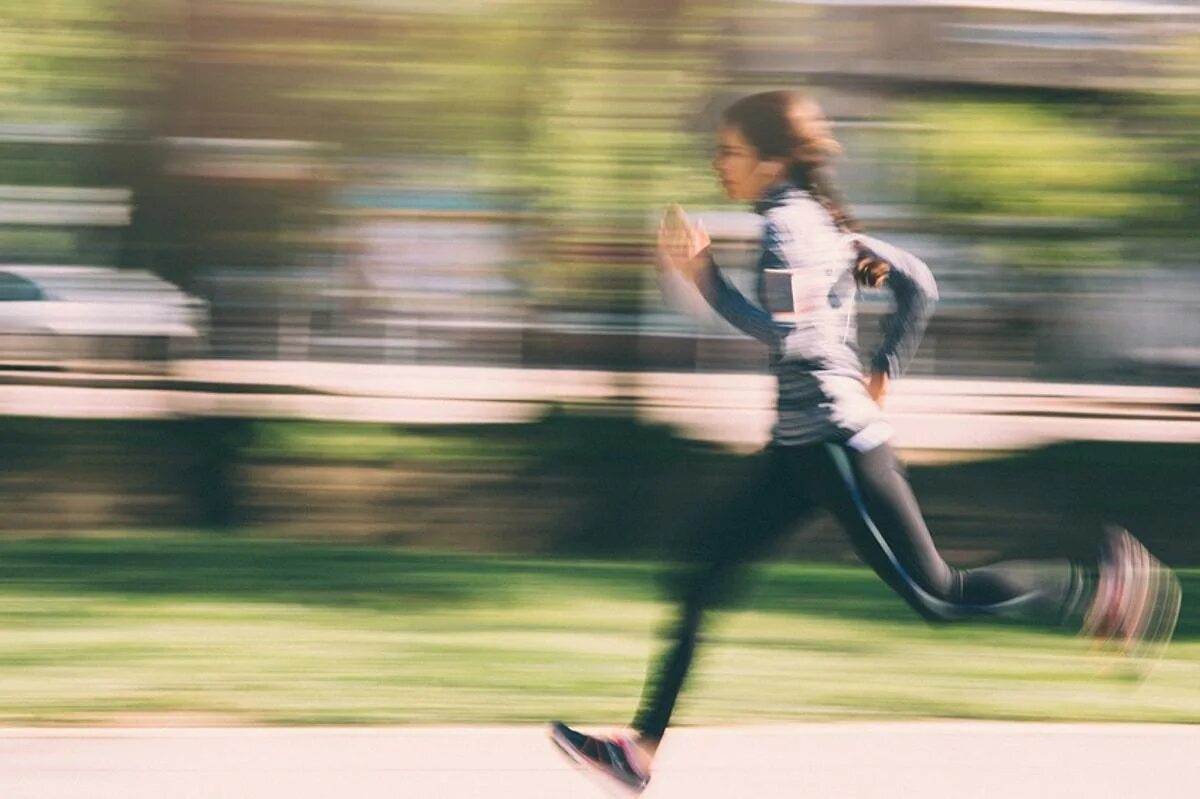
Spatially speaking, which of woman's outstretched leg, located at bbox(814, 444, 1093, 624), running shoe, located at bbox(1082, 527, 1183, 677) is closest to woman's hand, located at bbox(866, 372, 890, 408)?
woman's outstretched leg, located at bbox(814, 444, 1093, 624)

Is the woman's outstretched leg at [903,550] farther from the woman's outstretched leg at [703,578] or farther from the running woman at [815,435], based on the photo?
the woman's outstretched leg at [703,578]

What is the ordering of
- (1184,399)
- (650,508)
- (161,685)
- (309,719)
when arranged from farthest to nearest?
(1184,399)
(650,508)
(161,685)
(309,719)

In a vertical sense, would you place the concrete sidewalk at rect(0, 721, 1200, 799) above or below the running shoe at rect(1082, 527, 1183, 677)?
below

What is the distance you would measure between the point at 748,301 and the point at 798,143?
1.24 feet

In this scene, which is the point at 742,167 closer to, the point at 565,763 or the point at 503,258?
the point at 565,763

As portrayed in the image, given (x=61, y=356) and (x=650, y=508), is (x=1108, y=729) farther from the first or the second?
→ (x=61, y=356)

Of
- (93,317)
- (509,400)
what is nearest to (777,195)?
(509,400)

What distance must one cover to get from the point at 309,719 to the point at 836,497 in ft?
6.65

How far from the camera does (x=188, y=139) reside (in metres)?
8.16

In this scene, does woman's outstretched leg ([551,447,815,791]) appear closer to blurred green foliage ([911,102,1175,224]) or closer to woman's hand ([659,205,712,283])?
woman's hand ([659,205,712,283])

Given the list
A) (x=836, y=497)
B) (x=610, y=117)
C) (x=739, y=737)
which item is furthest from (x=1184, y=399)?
(x=836, y=497)

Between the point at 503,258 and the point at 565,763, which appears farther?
the point at 503,258

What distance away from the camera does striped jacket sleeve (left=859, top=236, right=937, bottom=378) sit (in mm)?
3703

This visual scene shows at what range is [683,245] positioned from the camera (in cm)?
367
